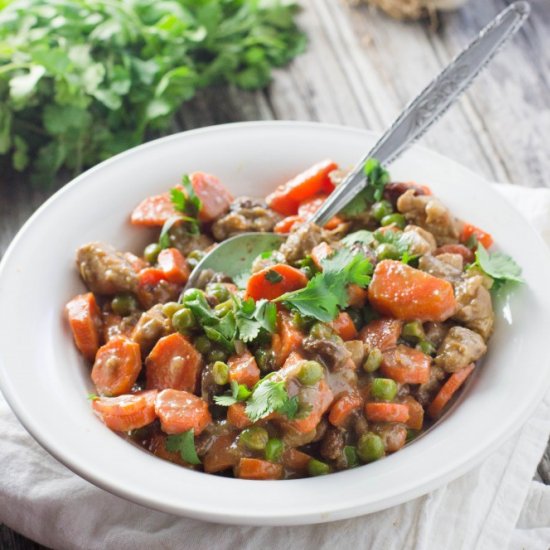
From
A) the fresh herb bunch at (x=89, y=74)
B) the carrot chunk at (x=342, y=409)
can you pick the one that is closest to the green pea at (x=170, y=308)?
the carrot chunk at (x=342, y=409)

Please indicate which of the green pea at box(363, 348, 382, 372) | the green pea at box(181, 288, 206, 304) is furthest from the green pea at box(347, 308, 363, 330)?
the green pea at box(181, 288, 206, 304)

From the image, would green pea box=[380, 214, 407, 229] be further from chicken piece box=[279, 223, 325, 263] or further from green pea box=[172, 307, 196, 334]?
green pea box=[172, 307, 196, 334]

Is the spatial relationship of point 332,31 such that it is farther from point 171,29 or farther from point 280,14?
point 171,29

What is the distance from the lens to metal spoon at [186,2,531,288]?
406 centimetres

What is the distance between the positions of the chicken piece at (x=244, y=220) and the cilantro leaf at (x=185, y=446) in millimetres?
1323

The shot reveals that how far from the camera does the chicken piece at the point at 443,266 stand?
3.62 metres

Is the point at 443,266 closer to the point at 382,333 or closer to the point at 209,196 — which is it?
the point at 382,333

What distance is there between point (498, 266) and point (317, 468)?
1.35 m

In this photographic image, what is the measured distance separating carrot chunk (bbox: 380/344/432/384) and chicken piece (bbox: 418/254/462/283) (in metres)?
0.41

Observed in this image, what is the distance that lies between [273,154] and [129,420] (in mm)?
1893

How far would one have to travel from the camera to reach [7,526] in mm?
3641

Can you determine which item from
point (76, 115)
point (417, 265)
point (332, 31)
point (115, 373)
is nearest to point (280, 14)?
point (332, 31)

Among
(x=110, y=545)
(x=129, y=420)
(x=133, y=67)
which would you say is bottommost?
(x=110, y=545)

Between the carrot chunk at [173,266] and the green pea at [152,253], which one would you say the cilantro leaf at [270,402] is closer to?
the carrot chunk at [173,266]
